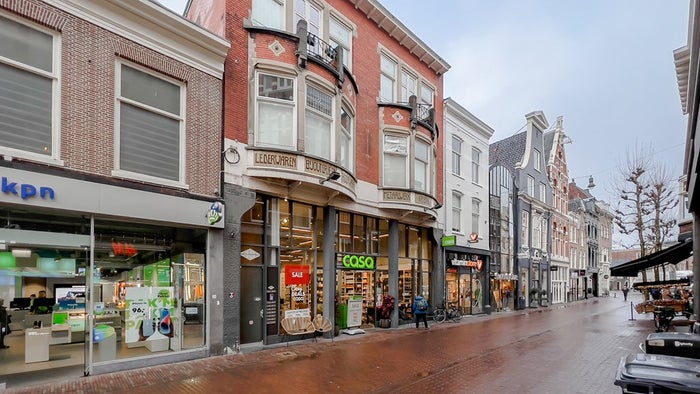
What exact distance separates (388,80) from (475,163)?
30.1ft

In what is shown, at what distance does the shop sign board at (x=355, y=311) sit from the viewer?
15503 millimetres

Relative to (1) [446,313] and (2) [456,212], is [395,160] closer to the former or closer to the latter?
(2) [456,212]

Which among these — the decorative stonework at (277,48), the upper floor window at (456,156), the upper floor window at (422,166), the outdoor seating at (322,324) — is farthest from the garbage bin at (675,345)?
the upper floor window at (456,156)

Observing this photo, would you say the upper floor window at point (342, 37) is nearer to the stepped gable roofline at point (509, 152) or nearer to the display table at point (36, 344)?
the display table at point (36, 344)

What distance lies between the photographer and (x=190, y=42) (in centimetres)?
1095

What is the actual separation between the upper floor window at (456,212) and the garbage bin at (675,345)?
15313 millimetres

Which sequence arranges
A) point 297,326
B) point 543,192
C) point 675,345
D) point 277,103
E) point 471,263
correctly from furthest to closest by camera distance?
point 543,192
point 471,263
point 297,326
point 277,103
point 675,345

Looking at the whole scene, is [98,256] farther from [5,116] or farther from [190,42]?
[190,42]

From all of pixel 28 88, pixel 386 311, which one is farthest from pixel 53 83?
pixel 386 311

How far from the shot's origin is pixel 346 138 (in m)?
15.7

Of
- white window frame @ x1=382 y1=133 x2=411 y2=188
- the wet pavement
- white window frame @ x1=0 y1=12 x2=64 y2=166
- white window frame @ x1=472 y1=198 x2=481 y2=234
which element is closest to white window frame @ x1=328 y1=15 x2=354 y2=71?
white window frame @ x1=382 y1=133 x2=411 y2=188

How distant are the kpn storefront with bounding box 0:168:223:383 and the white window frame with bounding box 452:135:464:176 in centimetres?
1520

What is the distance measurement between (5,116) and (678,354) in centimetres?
1245

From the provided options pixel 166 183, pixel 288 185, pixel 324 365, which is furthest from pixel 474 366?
pixel 166 183
